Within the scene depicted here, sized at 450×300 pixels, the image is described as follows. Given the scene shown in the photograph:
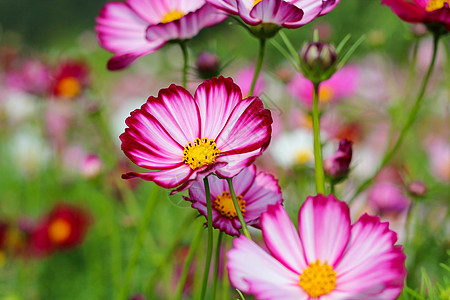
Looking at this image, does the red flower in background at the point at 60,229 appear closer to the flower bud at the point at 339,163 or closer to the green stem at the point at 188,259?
the green stem at the point at 188,259

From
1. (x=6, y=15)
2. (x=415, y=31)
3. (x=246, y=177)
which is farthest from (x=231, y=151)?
(x=6, y=15)

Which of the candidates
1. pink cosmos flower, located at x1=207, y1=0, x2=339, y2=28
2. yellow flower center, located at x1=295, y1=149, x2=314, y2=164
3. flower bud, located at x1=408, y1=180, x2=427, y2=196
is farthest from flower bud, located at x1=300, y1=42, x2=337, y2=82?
yellow flower center, located at x1=295, y1=149, x2=314, y2=164

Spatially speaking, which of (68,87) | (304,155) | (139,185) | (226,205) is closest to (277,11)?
(226,205)

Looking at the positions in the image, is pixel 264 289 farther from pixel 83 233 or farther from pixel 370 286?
pixel 83 233

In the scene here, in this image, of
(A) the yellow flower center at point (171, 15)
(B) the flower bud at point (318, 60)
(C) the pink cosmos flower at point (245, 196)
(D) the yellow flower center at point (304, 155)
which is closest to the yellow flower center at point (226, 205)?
(C) the pink cosmos flower at point (245, 196)

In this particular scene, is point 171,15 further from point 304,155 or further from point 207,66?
point 304,155
